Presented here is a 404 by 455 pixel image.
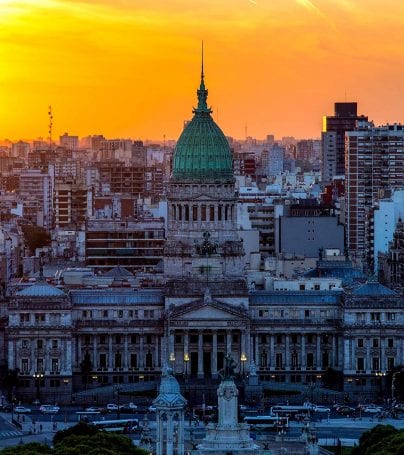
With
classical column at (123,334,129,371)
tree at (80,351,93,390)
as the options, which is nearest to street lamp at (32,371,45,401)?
tree at (80,351,93,390)

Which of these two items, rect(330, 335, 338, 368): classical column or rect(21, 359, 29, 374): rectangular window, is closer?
rect(21, 359, 29, 374): rectangular window

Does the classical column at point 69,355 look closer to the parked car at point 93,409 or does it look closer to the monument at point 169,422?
the parked car at point 93,409

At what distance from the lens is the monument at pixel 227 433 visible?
132 meters

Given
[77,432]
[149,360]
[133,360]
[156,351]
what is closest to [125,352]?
[133,360]

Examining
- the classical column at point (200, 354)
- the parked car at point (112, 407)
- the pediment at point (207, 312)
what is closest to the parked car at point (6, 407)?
the parked car at point (112, 407)

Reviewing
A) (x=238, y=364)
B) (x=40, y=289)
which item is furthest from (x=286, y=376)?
(x=40, y=289)

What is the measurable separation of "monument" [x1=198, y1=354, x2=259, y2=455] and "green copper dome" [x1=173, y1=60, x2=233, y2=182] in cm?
6137

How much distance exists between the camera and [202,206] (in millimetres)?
194875

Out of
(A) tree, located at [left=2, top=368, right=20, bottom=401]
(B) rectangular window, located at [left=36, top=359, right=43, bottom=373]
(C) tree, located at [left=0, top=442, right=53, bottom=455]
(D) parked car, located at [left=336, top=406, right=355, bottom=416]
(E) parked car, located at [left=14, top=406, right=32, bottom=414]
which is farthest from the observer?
(B) rectangular window, located at [left=36, top=359, right=43, bottom=373]

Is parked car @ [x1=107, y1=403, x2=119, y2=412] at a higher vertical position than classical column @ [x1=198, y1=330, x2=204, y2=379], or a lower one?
lower

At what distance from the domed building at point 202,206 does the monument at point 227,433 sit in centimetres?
5802

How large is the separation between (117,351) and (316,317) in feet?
45.9

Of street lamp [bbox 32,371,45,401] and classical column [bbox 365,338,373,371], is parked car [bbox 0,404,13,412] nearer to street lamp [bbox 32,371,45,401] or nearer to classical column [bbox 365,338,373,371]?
street lamp [bbox 32,371,45,401]

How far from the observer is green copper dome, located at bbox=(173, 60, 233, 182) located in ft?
640
